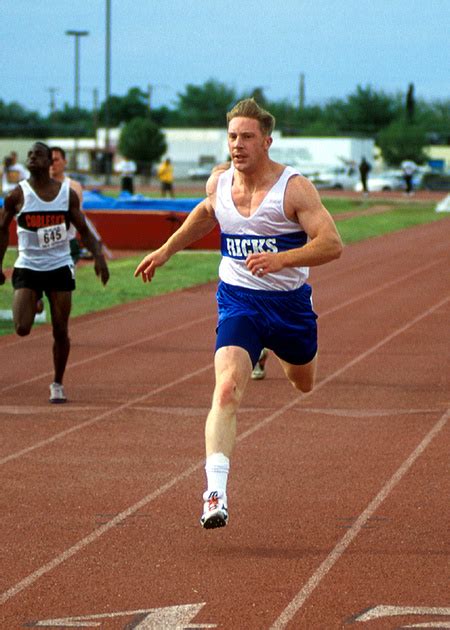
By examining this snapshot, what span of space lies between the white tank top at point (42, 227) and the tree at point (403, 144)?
92132mm

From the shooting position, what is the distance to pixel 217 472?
608 cm

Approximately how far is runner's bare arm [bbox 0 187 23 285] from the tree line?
79.2 m

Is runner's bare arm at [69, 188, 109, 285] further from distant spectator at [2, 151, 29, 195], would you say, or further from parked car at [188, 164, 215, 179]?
parked car at [188, 164, 215, 179]

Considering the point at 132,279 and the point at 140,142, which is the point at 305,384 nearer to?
the point at 132,279

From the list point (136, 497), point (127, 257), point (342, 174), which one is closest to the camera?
point (136, 497)

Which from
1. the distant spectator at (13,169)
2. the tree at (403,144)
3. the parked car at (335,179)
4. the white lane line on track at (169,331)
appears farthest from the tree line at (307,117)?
the white lane line on track at (169,331)

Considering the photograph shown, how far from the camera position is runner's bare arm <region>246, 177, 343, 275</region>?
242 inches

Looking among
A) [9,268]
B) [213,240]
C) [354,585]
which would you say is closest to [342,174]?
[213,240]

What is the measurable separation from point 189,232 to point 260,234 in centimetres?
54

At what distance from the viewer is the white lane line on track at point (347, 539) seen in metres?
5.22

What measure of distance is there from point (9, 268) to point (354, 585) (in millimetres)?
18615

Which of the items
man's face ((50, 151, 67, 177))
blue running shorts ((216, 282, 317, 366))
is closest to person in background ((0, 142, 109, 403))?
man's face ((50, 151, 67, 177))

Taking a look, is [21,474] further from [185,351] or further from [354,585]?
[185,351]

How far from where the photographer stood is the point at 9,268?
23.6 metres
